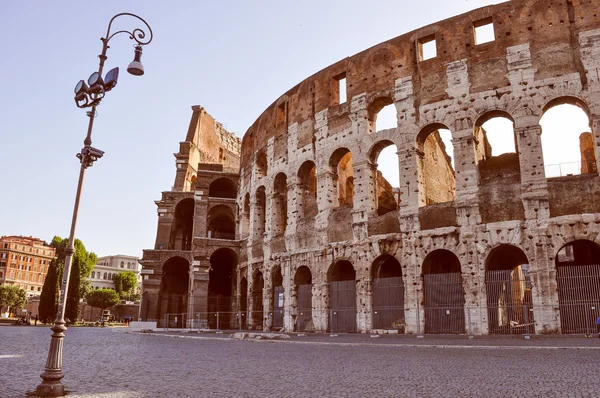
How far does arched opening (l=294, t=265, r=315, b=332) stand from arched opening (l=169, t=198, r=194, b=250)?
11846mm

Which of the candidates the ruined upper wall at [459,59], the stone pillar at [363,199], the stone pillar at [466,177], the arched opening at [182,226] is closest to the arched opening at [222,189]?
the arched opening at [182,226]

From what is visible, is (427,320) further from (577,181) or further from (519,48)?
(519,48)

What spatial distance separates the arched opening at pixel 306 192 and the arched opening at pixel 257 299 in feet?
13.0

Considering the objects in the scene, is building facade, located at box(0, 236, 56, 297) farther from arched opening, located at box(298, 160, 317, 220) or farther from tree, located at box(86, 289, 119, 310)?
arched opening, located at box(298, 160, 317, 220)

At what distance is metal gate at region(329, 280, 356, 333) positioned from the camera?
16.9m

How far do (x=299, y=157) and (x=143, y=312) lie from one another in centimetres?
1253

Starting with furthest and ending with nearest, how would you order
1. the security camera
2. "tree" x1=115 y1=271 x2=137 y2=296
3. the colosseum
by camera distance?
"tree" x1=115 y1=271 x2=137 y2=296, the colosseum, the security camera

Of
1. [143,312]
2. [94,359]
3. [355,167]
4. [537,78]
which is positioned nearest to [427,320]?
[355,167]

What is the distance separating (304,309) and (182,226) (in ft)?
46.4

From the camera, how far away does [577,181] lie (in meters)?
13.9

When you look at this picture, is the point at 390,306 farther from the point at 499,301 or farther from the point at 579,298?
the point at 579,298

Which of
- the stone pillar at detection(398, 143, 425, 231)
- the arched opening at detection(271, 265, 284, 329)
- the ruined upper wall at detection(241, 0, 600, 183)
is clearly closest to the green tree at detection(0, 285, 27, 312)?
the arched opening at detection(271, 265, 284, 329)

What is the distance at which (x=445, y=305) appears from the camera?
14.9m

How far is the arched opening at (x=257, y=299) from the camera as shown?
22.1 metres
